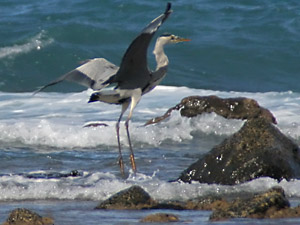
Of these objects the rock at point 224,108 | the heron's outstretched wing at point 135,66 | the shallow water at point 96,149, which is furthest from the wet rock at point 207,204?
the rock at point 224,108

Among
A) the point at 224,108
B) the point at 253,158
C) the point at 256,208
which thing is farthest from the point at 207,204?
the point at 224,108

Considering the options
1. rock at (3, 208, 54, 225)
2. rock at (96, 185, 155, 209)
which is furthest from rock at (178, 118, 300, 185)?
rock at (3, 208, 54, 225)

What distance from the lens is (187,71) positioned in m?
17.4

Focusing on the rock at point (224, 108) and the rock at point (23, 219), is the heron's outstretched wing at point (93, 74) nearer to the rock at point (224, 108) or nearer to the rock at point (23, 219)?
the rock at point (23, 219)

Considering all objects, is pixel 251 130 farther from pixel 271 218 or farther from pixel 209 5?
pixel 209 5

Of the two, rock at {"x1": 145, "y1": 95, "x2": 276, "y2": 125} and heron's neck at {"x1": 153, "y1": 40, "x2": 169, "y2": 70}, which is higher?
heron's neck at {"x1": 153, "y1": 40, "x2": 169, "y2": 70}

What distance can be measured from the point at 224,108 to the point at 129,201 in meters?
5.06

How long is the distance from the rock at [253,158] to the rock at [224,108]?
354 cm

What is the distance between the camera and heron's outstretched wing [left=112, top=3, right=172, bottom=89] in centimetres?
709

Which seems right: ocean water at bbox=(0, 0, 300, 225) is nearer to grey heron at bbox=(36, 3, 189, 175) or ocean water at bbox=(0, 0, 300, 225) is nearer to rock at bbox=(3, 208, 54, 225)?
rock at bbox=(3, 208, 54, 225)

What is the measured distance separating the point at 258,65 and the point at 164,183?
448 inches

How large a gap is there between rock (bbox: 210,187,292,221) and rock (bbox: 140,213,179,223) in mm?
239

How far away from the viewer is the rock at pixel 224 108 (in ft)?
34.4

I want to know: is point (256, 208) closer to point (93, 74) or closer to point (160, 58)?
point (93, 74)
